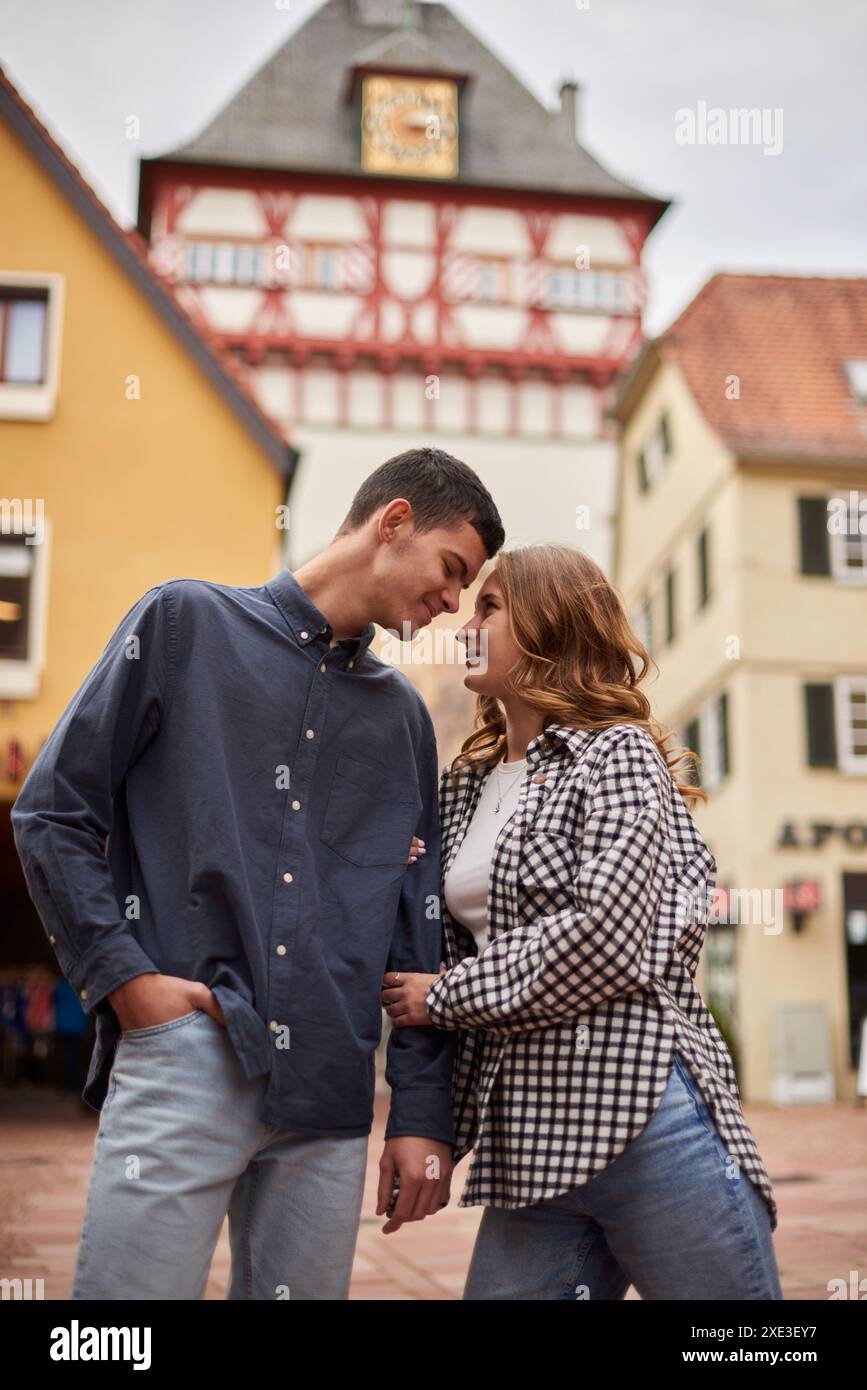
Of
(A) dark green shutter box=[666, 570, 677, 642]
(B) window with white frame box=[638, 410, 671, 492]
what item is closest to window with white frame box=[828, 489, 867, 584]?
(A) dark green shutter box=[666, 570, 677, 642]

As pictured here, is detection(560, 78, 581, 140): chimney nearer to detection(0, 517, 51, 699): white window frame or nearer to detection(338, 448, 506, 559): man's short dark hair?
detection(0, 517, 51, 699): white window frame

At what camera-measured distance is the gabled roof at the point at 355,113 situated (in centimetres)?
2474

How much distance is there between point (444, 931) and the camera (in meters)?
2.38

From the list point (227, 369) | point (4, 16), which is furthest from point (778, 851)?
point (4, 16)

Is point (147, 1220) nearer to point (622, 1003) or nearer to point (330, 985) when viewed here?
point (330, 985)

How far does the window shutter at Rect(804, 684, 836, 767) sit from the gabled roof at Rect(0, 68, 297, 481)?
9094mm

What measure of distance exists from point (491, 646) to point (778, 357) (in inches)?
742

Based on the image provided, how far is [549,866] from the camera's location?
2121 mm

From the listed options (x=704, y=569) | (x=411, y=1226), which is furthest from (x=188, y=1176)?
(x=704, y=569)

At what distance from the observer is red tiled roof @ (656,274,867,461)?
60.9ft

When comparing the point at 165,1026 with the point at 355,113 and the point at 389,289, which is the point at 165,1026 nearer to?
the point at 389,289

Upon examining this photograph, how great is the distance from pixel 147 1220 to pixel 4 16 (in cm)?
755

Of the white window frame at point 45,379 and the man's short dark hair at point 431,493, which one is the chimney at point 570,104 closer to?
the white window frame at point 45,379

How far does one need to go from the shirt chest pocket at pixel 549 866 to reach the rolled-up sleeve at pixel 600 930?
0.5 inches
